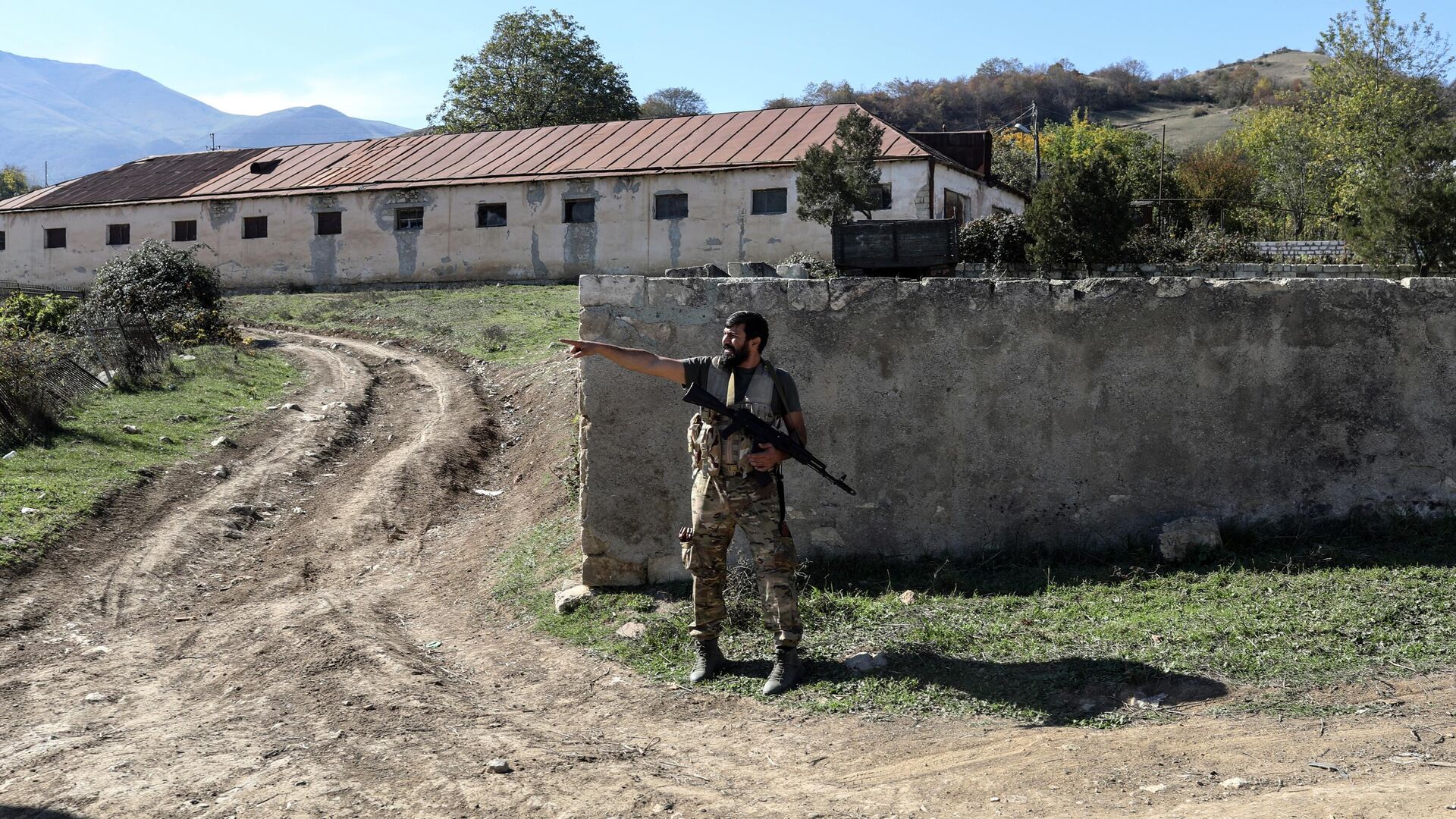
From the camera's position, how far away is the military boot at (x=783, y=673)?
16.2 ft

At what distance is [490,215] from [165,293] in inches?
355

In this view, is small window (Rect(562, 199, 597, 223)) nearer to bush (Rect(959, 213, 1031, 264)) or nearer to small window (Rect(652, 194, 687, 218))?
small window (Rect(652, 194, 687, 218))

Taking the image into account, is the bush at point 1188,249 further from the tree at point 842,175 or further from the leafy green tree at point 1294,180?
the leafy green tree at point 1294,180

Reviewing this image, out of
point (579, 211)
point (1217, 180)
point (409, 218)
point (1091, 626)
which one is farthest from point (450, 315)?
point (1217, 180)

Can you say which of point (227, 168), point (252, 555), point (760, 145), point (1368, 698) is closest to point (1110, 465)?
point (1368, 698)

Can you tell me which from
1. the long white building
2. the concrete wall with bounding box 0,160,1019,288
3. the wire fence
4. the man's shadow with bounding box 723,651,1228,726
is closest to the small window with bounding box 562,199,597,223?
the long white building

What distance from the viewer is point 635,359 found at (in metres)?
5.01

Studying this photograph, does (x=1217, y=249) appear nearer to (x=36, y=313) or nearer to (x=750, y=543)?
(x=750, y=543)

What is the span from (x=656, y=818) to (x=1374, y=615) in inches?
141

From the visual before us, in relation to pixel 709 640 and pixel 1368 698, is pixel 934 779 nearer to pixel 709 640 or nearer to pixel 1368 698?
pixel 709 640

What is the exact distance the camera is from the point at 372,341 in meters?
20.1

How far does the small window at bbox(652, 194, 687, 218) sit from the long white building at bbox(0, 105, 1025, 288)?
4 centimetres

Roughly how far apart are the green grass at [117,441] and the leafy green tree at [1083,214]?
1229 cm

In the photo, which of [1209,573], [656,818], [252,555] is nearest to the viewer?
[656,818]
